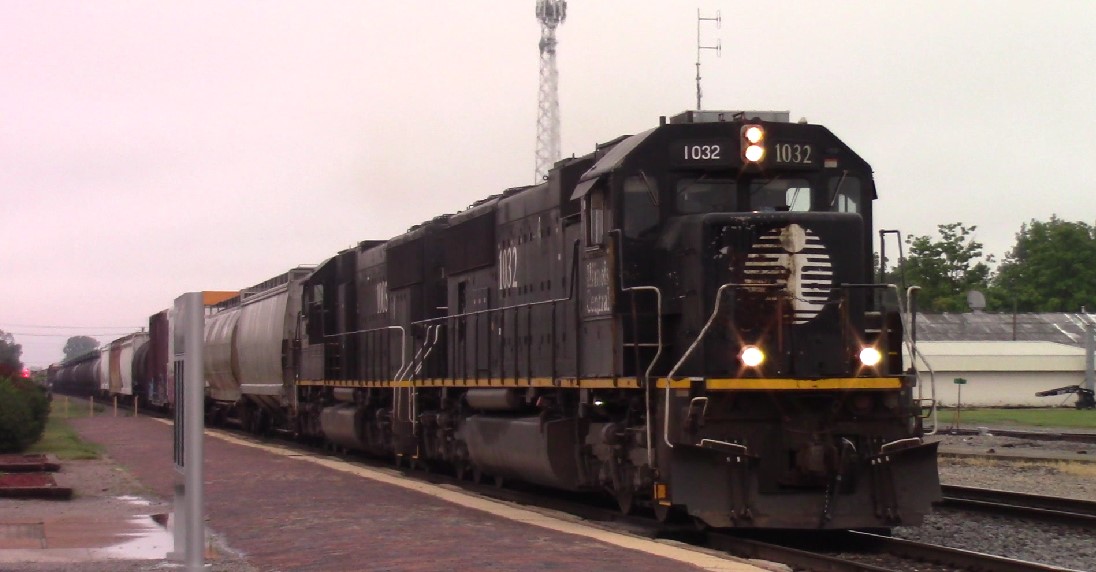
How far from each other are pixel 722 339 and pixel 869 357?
1.40m

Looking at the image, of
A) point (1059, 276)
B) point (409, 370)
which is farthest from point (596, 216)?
point (1059, 276)

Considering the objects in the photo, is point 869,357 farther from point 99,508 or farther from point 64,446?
point 64,446

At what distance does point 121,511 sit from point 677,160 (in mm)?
8043

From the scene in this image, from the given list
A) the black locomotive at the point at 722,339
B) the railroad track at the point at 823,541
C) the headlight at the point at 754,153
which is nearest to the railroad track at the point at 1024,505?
the railroad track at the point at 823,541

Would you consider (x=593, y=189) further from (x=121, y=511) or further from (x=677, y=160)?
(x=121, y=511)

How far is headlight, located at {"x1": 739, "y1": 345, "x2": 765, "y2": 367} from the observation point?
462 inches

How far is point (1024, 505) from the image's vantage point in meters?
15.6

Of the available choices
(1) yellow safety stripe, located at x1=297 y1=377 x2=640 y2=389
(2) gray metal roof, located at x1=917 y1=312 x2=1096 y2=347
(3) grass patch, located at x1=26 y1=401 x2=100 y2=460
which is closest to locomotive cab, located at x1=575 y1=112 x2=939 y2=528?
(1) yellow safety stripe, located at x1=297 y1=377 x2=640 y2=389

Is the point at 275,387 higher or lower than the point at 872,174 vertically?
lower

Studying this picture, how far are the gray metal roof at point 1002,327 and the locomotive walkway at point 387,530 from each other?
54.2m

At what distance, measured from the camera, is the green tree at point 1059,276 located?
10244 cm

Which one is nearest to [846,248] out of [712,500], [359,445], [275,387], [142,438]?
[712,500]

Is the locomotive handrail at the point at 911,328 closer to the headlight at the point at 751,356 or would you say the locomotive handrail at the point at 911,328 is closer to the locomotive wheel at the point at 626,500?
the headlight at the point at 751,356

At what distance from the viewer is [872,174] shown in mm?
13273
